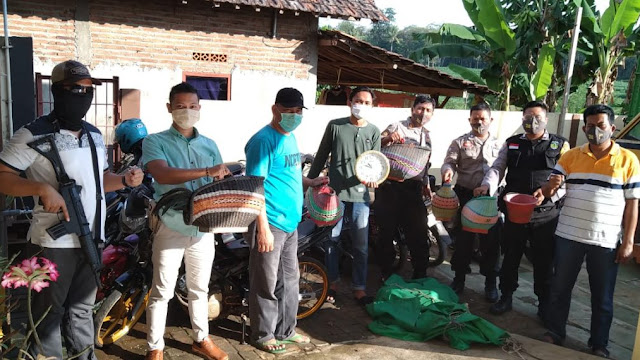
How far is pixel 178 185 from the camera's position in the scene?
12.0 ft

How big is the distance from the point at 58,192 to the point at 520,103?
15.3m

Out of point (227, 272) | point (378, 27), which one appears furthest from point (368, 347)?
point (378, 27)

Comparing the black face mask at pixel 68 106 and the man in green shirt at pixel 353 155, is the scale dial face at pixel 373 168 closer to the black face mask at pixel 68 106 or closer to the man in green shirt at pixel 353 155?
the man in green shirt at pixel 353 155

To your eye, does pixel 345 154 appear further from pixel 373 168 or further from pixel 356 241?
pixel 356 241

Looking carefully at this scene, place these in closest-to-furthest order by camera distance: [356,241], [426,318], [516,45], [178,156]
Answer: [178,156] → [426,318] → [356,241] → [516,45]

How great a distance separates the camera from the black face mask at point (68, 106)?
311 cm

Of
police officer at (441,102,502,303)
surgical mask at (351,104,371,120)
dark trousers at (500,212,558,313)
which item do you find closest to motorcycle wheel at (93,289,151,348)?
surgical mask at (351,104,371,120)

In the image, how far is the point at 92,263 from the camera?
10.4 ft

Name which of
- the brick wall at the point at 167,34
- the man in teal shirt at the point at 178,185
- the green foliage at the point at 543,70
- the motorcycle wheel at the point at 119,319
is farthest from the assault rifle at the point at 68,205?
the green foliage at the point at 543,70

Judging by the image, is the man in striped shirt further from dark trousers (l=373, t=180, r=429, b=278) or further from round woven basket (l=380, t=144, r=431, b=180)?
dark trousers (l=373, t=180, r=429, b=278)

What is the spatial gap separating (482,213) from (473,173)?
2.10ft

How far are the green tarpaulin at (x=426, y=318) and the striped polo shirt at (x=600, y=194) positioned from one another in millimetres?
1069

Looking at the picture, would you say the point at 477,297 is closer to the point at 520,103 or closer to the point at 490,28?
the point at 490,28

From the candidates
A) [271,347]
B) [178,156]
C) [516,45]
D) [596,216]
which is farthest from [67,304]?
[516,45]
